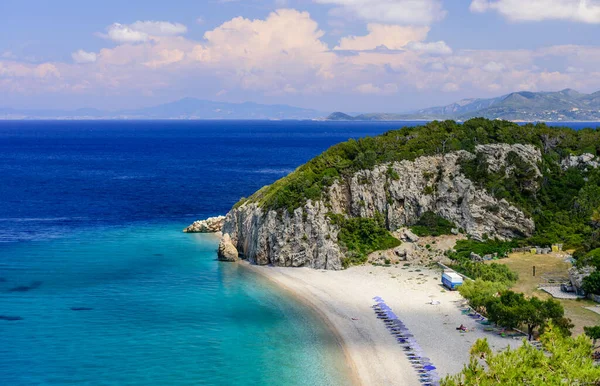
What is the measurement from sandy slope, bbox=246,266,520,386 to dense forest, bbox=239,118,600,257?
12209 millimetres

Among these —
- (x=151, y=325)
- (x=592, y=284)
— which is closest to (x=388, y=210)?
(x=592, y=284)

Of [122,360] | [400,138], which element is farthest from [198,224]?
[122,360]

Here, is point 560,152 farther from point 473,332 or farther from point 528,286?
point 473,332

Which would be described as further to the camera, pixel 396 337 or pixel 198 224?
pixel 198 224

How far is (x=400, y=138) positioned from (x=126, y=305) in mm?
46768

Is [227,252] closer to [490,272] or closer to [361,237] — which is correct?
[361,237]

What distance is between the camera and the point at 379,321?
49.6 meters

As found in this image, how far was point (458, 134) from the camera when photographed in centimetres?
8162

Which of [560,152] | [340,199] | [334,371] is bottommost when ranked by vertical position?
[334,371]

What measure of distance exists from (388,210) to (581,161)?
99.3 feet

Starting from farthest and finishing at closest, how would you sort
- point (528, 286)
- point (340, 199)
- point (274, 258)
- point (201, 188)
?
point (201, 188), point (340, 199), point (274, 258), point (528, 286)

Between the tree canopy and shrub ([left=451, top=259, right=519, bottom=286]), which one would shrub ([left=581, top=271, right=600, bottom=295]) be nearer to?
shrub ([left=451, top=259, right=519, bottom=286])

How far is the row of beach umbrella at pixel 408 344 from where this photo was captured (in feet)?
127

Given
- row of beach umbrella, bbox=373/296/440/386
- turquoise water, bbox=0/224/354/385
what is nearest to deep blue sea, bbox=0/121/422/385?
turquoise water, bbox=0/224/354/385
